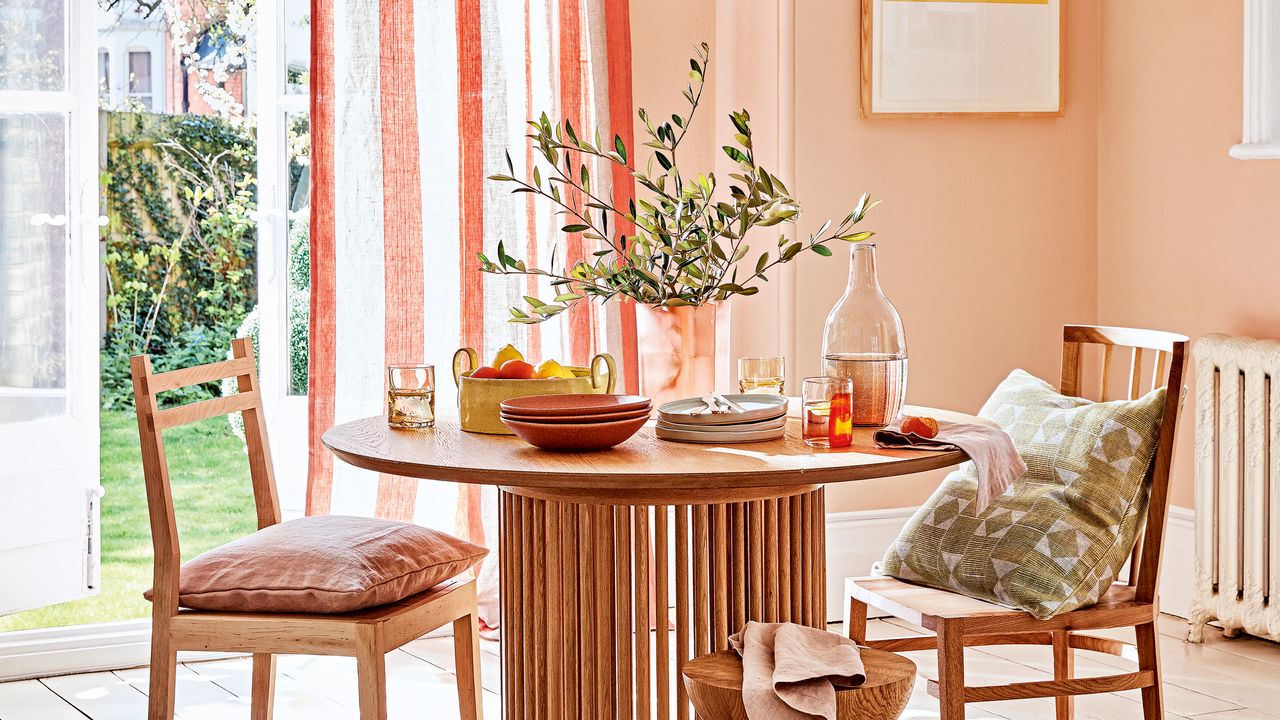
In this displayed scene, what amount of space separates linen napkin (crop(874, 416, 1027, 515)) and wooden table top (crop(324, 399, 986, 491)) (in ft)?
0.08

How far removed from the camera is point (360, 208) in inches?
129

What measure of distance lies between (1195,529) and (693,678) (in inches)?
83.9

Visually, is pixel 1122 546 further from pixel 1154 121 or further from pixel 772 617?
pixel 1154 121

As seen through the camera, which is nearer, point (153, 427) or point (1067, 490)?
point (153, 427)

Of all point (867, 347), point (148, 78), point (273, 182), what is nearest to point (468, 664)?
point (867, 347)

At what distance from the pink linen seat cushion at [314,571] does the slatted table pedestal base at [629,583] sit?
0.63 ft

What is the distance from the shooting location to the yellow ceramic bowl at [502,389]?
2.07m

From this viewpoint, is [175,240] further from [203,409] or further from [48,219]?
[203,409]

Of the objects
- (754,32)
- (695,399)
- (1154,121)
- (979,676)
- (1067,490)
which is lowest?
(979,676)

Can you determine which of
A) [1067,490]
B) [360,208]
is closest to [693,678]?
[1067,490]

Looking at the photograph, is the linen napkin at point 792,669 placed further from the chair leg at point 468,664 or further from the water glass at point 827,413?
the chair leg at point 468,664

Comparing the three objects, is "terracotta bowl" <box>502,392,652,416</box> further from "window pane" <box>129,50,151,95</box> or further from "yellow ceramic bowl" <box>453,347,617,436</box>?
"window pane" <box>129,50,151,95</box>

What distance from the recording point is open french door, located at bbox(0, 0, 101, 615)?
10.1 feet

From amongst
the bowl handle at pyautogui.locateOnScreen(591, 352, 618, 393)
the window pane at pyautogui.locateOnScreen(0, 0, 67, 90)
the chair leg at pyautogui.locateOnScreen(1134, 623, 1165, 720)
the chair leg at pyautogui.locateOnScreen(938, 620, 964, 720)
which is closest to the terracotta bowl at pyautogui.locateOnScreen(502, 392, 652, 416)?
the bowl handle at pyautogui.locateOnScreen(591, 352, 618, 393)
